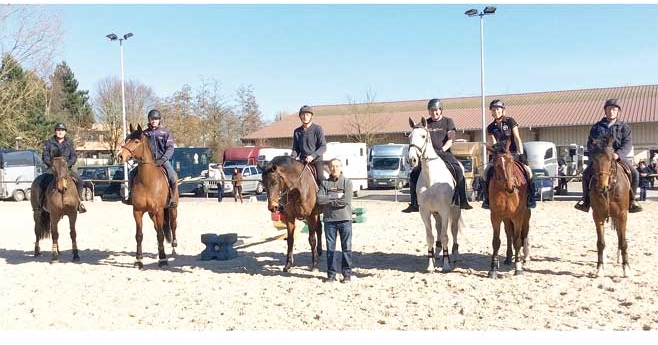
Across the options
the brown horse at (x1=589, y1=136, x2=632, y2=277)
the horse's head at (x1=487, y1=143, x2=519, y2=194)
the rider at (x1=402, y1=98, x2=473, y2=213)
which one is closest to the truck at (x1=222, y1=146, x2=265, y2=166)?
the rider at (x1=402, y1=98, x2=473, y2=213)

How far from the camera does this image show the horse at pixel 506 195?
7.84 meters

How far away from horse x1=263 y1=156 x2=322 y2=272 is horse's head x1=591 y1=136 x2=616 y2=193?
400 cm

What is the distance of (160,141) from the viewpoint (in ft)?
32.4

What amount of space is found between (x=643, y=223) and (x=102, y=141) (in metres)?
52.2

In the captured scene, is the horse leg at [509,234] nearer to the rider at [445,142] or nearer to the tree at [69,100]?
the rider at [445,142]

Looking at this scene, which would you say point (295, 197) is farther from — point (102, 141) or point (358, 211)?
point (102, 141)

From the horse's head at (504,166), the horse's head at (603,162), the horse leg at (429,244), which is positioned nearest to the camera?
the horse's head at (603,162)

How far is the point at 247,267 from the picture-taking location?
950 centimetres

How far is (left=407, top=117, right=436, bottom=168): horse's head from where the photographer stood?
807 centimetres

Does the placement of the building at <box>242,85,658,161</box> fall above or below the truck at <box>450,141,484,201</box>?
above

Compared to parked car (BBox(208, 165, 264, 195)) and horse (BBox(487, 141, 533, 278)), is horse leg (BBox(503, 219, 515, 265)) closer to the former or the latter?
horse (BBox(487, 141, 533, 278))

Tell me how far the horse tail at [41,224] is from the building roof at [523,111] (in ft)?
134

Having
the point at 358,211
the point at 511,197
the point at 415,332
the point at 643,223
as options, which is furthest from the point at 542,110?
the point at 415,332

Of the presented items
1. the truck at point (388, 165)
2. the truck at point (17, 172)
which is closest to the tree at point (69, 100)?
the truck at point (17, 172)
